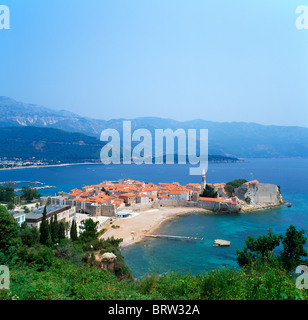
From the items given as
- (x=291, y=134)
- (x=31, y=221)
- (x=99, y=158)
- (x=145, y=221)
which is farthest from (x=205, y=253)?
(x=291, y=134)

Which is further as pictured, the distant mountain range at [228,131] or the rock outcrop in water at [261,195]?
the distant mountain range at [228,131]

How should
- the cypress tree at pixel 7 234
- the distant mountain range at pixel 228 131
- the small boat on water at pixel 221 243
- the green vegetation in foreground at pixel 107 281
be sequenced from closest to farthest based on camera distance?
1. the green vegetation in foreground at pixel 107 281
2. the cypress tree at pixel 7 234
3. the small boat on water at pixel 221 243
4. the distant mountain range at pixel 228 131

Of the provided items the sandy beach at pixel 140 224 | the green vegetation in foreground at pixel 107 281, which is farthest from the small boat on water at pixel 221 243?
the green vegetation in foreground at pixel 107 281

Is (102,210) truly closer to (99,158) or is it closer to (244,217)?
(244,217)

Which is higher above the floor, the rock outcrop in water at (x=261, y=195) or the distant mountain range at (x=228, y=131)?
the distant mountain range at (x=228, y=131)

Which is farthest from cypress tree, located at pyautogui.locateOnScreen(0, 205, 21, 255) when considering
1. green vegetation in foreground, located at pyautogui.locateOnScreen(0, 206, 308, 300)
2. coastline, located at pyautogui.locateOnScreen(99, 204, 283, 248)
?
coastline, located at pyautogui.locateOnScreen(99, 204, 283, 248)

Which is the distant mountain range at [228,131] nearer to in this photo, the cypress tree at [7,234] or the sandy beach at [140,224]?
the sandy beach at [140,224]

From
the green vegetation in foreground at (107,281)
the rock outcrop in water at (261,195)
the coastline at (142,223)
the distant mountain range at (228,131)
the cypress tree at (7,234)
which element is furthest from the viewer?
the distant mountain range at (228,131)
